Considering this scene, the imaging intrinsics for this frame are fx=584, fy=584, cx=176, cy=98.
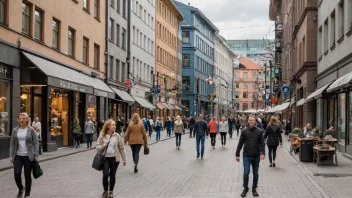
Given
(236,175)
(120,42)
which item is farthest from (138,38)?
(236,175)

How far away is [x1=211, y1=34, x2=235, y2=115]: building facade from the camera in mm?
114938

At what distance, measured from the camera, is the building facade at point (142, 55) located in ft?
172

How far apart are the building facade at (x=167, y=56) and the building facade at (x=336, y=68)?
3030 centimetres

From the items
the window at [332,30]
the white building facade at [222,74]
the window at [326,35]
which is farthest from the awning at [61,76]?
the white building facade at [222,74]

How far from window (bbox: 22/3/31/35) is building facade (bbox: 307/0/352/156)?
493 inches

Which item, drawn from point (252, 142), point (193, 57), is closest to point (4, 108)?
point (252, 142)

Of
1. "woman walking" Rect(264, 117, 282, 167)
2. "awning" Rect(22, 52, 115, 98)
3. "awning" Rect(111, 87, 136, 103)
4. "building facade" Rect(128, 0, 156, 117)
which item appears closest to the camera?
"woman walking" Rect(264, 117, 282, 167)

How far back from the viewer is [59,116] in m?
29.2

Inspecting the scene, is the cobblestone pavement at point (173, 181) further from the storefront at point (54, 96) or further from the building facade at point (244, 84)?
the building facade at point (244, 84)

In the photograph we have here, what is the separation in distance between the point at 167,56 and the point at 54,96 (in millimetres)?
45631

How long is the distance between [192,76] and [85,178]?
77330 mm

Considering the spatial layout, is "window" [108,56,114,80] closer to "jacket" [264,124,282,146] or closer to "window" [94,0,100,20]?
"window" [94,0,100,20]

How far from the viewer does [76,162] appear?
68.5ft

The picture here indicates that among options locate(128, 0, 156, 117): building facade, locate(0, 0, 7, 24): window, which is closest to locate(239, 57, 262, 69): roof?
locate(128, 0, 156, 117): building facade
